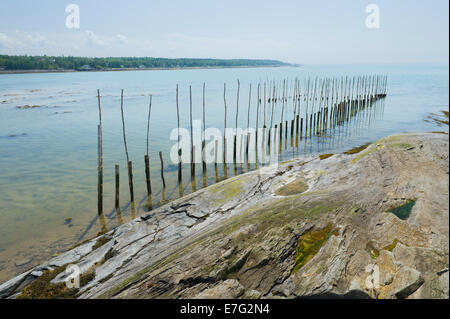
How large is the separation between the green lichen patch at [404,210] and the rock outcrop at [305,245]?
15 millimetres

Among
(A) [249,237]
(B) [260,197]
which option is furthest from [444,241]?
(B) [260,197]

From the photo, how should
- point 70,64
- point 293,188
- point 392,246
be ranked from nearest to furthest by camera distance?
point 392,246 < point 293,188 < point 70,64

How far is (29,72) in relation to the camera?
3469 inches

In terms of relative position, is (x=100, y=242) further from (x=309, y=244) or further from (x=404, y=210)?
(x=404, y=210)

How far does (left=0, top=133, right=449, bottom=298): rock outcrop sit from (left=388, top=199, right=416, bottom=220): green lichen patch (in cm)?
2

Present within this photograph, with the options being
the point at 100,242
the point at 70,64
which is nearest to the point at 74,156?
the point at 100,242

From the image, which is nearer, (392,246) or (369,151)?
(392,246)

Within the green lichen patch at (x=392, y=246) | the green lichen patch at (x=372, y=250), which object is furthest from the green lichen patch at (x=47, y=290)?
the green lichen patch at (x=392, y=246)

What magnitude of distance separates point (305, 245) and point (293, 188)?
8.17 ft

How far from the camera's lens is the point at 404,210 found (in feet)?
16.1

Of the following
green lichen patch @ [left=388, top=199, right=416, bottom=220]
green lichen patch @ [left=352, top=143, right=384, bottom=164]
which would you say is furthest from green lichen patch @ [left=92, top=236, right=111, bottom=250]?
green lichen patch @ [left=352, top=143, right=384, bottom=164]

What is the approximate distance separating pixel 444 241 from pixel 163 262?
4.35 meters

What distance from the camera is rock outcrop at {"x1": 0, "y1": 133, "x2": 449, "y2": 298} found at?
4082mm

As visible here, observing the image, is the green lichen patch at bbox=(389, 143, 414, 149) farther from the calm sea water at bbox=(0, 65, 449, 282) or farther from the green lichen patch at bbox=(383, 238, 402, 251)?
the calm sea water at bbox=(0, 65, 449, 282)
